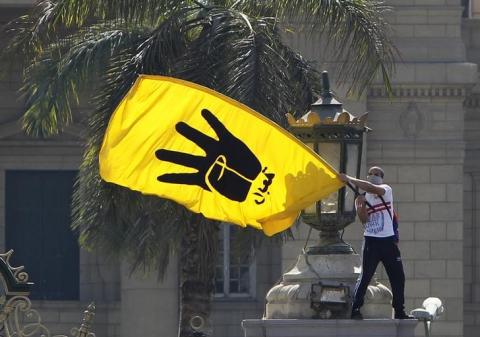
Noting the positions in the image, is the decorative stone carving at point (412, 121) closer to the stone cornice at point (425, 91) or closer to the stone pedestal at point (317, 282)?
the stone cornice at point (425, 91)

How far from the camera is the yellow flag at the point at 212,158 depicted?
1609 cm

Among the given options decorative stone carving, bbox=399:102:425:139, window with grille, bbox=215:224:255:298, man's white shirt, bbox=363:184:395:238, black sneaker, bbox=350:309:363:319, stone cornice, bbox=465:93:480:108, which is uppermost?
stone cornice, bbox=465:93:480:108

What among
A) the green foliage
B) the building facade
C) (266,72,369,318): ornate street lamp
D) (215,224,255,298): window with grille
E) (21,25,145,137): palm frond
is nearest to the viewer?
(266,72,369,318): ornate street lamp

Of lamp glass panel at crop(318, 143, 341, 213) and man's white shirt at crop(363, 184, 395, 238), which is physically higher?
lamp glass panel at crop(318, 143, 341, 213)

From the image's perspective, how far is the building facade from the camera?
29844mm

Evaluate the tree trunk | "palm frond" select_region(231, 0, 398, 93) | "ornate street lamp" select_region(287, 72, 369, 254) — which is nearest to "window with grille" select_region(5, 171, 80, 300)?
the tree trunk

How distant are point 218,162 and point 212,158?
0.20 ft

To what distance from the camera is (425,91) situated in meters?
30.1

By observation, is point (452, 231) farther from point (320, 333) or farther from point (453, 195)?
point (320, 333)

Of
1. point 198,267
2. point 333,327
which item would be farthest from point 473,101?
point 333,327

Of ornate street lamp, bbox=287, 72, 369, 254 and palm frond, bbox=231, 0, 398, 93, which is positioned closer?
ornate street lamp, bbox=287, 72, 369, 254

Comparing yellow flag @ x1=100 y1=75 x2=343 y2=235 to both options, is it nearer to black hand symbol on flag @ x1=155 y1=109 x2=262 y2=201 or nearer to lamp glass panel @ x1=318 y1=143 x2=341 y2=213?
black hand symbol on flag @ x1=155 y1=109 x2=262 y2=201

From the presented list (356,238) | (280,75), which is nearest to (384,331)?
(280,75)

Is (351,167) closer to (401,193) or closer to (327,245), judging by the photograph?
(327,245)
